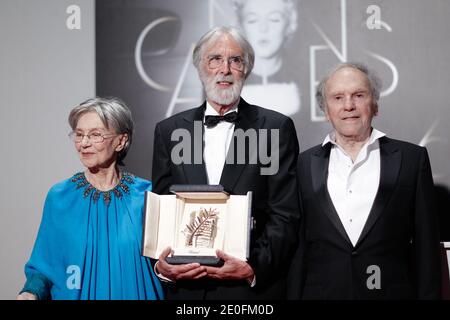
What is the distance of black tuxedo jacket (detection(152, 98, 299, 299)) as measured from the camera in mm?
2568

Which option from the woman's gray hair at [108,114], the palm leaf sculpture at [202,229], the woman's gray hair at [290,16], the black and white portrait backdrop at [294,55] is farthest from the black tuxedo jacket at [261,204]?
the woman's gray hair at [290,16]

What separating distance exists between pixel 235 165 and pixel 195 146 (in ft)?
0.62

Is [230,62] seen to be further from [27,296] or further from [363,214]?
[27,296]

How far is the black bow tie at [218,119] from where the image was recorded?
2691 mm

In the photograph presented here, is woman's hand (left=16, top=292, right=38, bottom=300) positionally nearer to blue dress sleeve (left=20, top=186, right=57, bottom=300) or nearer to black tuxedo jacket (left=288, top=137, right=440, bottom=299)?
blue dress sleeve (left=20, top=186, right=57, bottom=300)

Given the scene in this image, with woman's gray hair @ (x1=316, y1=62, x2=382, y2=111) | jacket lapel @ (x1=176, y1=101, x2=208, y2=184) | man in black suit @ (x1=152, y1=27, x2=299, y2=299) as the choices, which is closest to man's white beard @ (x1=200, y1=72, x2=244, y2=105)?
man in black suit @ (x1=152, y1=27, x2=299, y2=299)

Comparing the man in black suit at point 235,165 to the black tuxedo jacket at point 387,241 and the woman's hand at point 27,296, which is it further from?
the woman's hand at point 27,296

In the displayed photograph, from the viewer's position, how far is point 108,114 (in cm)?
280

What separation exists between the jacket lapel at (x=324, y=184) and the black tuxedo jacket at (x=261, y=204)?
85 millimetres

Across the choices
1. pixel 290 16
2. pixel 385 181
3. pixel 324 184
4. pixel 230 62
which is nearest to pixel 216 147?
pixel 230 62

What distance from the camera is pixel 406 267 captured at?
2.58 m

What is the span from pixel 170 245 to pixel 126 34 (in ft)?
3.97

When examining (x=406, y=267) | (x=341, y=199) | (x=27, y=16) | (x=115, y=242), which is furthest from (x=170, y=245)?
(x=27, y=16)

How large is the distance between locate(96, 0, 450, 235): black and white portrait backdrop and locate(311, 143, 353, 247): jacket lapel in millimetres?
430
